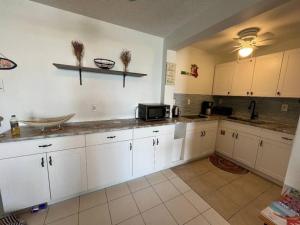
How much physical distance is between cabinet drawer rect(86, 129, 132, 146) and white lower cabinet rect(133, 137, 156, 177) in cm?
18

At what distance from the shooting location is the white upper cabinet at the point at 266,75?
2432 mm

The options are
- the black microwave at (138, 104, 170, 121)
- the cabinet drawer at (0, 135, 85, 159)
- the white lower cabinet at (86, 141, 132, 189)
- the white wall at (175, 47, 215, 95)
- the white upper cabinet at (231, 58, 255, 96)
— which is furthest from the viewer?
the white wall at (175, 47, 215, 95)

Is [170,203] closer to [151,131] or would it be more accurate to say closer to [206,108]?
[151,131]

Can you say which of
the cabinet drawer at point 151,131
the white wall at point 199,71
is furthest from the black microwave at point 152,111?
the white wall at point 199,71

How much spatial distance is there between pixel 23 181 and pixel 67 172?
0.41 m

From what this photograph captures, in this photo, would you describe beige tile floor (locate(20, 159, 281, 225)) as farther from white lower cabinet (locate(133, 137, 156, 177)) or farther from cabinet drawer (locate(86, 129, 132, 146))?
cabinet drawer (locate(86, 129, 132, 146))

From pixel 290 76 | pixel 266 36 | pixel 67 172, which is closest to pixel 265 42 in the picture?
pixel 266 36

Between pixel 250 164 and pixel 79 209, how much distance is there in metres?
2.88

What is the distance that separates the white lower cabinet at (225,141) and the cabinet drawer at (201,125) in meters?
0.22

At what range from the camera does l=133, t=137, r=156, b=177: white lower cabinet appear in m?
2.14

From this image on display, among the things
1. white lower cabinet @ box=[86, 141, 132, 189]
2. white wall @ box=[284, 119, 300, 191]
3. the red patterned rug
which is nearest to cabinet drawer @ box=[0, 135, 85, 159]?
white lower cabinet @ box=[86, 141, 132, 189]

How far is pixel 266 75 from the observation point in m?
2.56

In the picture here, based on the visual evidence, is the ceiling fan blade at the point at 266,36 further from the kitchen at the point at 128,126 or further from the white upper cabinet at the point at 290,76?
the white upper cabinet at the point at 290,76

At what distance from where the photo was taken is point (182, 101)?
10.6 ft
